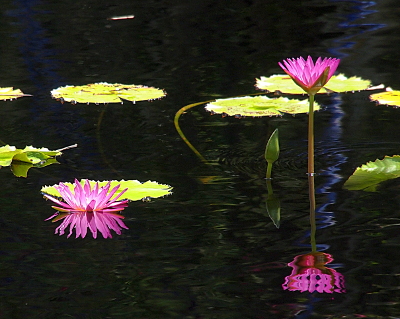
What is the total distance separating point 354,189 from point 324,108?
883 millimetres

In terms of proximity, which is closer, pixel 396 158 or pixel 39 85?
pixel 396 158

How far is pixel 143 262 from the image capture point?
1399mm

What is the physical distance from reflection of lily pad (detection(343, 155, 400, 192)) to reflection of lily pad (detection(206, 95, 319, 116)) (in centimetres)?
64

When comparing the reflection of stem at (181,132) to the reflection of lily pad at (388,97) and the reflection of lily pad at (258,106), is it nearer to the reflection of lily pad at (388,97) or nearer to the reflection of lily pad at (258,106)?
the reflection of lily pad at (258,106)

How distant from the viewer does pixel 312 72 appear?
1.69 meters

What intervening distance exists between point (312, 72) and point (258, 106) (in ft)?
2.79

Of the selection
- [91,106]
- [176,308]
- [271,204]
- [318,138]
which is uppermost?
[91,106]

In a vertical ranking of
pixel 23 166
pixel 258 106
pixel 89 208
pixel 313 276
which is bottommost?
pixel 313 276

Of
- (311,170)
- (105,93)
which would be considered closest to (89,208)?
(311,170)

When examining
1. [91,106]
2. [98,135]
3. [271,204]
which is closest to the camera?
[271,204]

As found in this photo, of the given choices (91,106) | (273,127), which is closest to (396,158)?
(273,127)

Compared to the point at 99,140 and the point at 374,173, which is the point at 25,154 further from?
the point at 374,173

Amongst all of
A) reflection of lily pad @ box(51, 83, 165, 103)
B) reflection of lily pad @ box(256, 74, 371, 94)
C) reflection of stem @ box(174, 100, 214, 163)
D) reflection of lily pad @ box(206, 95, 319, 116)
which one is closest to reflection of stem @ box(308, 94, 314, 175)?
reflection of stem @ box(174, 100, 214, 163)

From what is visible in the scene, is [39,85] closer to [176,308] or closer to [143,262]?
[143,262]
